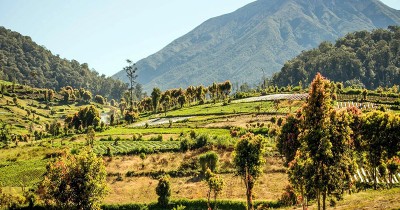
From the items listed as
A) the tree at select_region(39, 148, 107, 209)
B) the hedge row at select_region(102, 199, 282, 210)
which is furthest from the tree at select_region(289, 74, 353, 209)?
the tree at select_region(39, 148, 107, 209)

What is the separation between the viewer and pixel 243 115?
109m

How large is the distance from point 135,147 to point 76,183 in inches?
1675

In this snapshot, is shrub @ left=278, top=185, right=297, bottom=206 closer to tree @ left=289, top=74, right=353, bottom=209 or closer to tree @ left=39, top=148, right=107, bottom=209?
tree @ left=289, top=74, right=353, bottom=209

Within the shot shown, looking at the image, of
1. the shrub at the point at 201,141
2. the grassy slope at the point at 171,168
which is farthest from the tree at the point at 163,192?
the shrub at the point at 201,141

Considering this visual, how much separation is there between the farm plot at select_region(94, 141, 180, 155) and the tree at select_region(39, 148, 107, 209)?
38.1m

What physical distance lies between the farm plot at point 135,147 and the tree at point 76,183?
3808 centimetres

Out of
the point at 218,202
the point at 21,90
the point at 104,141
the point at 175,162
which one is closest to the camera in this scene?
the point at 218,202

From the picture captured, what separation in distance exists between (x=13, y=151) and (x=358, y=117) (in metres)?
72.0

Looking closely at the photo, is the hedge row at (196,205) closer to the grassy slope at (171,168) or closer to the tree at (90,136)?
the grassy slope at (171,168)

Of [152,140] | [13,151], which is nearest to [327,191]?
[152,140]

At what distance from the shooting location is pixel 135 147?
76.5m

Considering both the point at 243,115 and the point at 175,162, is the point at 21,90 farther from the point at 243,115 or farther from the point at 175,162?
the point at 175,162

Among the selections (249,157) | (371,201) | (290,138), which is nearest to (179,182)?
(249,157)

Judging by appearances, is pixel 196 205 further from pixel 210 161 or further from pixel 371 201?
pixel 371 201
